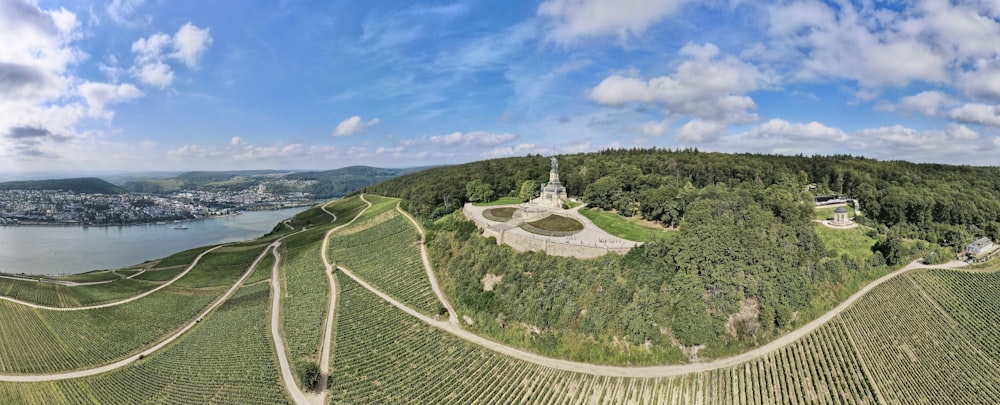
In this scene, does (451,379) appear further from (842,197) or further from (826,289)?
(842,197)

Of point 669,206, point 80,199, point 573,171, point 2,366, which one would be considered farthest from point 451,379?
point 80,199

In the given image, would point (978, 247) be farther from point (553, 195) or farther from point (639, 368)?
point (553, 195)

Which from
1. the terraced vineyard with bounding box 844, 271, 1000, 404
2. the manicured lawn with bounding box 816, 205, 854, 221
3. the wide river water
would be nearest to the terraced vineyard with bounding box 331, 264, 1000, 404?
the terraced vineyard with bounding box 844, 271, 1000, 404

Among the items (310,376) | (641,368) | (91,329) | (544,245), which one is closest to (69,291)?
(91,329)

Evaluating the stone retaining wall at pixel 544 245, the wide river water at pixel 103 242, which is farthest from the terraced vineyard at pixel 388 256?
the wide river water at pixel 103 242

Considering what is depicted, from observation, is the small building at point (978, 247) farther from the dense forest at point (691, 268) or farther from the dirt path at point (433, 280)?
the dirt path at point (433, 280)

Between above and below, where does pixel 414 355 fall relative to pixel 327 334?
below

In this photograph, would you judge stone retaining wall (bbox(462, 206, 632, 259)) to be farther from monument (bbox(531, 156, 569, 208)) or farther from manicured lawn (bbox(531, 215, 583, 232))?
monument (bbox(531, 156, 569, 208))
